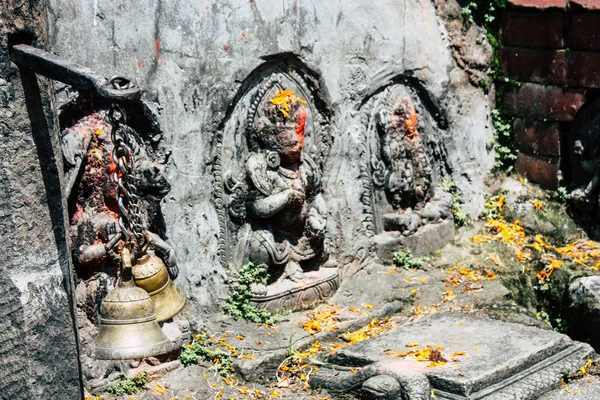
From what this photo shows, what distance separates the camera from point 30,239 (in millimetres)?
3096

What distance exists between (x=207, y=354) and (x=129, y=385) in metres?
0.65

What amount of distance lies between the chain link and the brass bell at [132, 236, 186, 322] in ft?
0.50

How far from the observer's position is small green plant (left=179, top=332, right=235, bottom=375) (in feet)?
19.4

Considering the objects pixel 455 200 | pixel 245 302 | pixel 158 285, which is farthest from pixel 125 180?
pixel 455 200

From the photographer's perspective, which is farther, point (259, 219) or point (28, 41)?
point (259, 219)

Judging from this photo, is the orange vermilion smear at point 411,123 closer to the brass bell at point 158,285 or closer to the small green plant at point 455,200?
the small green plant at point 455,200

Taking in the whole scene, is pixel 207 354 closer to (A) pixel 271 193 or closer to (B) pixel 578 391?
(A) pixel 271 193

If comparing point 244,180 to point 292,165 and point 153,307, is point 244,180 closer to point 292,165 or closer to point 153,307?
point 292,165

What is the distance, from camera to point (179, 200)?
20.1 feet

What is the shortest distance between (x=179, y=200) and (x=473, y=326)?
2167 mm

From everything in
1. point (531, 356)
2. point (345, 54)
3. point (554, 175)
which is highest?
point (345, 54)

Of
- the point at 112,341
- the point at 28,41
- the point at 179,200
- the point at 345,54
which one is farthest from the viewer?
the point at 345,54

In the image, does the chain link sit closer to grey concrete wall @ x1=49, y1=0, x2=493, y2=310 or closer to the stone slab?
grey concrete wall @ x1=49, y1=0, x2=493, y2=310

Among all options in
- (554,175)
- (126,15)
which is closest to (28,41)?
(126,15)
